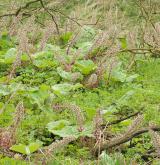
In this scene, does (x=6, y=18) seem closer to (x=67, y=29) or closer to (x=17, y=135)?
(x=67, y=29)

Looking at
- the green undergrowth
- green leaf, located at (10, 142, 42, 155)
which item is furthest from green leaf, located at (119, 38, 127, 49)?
green leaf, located at (10, 142, 42, 155)

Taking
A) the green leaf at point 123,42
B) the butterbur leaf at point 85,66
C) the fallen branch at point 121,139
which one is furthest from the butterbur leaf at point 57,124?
the green leaf at point 123,42

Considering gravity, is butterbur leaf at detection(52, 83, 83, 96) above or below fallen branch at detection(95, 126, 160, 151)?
below

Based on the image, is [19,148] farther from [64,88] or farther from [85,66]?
[85,66]

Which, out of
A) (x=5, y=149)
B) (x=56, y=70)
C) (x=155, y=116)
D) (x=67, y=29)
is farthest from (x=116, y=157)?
(x=67, y=29)

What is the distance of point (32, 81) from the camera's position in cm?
448

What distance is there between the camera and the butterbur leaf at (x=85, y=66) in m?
4.58

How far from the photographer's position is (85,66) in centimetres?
460

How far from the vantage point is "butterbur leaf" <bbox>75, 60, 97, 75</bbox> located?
4582 mm

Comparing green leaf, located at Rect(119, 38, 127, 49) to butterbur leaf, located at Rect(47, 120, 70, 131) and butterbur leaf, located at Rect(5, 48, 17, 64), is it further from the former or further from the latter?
butterbur leaf, located at Rect(47, 120, 70, 131)

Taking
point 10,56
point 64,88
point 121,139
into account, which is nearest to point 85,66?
point 64,88

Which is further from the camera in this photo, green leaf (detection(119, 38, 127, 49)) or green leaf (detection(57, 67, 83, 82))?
green leaf (detection(119, 38, 127, 49))

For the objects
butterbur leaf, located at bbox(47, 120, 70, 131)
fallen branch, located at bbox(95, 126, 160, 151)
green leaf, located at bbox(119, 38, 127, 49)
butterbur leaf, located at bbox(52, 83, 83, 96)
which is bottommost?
green leaf, located at bbox(119, 38, 127, 49)

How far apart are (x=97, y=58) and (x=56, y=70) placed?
1.44 ft
